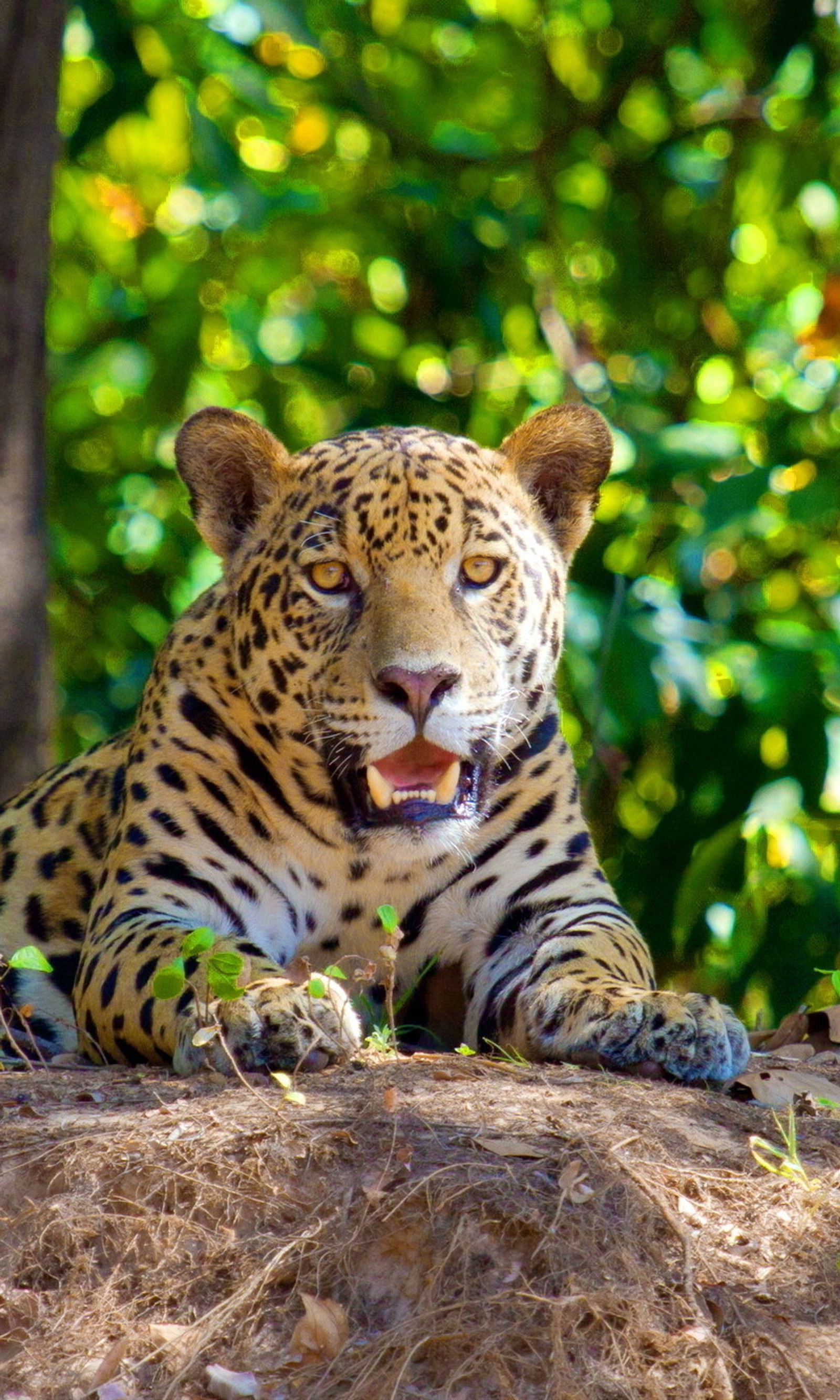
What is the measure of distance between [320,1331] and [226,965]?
3.59 ft

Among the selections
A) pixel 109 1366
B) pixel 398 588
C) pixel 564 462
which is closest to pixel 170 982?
pixel 109 1366

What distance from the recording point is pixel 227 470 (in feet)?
18.1

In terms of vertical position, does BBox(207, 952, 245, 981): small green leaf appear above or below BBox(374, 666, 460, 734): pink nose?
below

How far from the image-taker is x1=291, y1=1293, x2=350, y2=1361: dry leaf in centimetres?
283

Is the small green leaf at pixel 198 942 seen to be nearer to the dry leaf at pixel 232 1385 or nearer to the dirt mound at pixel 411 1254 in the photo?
the dirt mound at pixel 411 1254

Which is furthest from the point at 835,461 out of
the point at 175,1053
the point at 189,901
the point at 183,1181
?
the point at 183,1181

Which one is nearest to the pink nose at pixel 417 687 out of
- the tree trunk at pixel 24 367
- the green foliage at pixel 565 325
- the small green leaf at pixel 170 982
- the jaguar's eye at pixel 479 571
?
the jaguar's eye at pixel 479 571

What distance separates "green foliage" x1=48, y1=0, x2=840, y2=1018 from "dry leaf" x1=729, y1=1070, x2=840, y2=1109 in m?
3.43

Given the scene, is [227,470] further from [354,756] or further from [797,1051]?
[797,1051]

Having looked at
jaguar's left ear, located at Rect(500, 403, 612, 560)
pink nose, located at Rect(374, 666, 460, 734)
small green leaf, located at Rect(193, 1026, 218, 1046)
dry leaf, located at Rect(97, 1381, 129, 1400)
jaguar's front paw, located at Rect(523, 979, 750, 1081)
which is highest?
jaguar's left ear, located at Rect(500, 403, 612, 560)

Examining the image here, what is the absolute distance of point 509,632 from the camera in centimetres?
508

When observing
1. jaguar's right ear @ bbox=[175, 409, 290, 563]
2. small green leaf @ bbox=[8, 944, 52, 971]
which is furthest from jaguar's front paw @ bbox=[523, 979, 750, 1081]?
jaguar's right ear @ bbox=[175, 409, 290, 563]

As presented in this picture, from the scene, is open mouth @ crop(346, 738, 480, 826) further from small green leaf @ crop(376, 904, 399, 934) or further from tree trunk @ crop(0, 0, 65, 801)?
tree trunk @ crop(0, 0, 65, 801)

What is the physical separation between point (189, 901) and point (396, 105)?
20.6 ft
